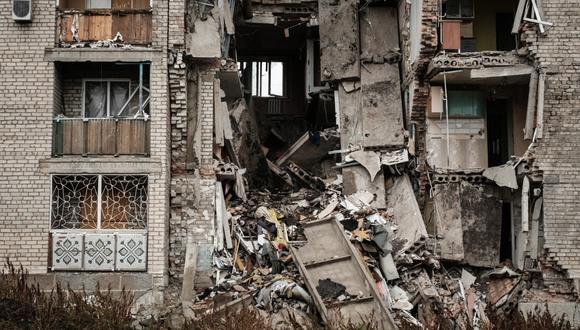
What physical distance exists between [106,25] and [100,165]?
3.37m

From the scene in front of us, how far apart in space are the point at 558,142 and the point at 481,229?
2.81 meters

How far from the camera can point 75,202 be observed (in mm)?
17359

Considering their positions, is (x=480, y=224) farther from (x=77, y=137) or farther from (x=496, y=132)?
(x=77, y=137)

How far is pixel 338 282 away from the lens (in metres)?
16.0

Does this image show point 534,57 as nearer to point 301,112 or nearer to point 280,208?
point 280,208

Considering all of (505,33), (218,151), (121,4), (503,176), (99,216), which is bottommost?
(99,216)

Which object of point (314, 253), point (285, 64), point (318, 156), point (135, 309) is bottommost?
point (135, 309)

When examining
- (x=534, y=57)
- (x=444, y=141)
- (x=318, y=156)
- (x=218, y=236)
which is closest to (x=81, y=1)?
(x=218, y=236)

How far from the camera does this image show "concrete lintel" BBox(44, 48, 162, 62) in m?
17.2

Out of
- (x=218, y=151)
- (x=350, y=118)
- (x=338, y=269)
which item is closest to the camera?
(x=338, y=269)

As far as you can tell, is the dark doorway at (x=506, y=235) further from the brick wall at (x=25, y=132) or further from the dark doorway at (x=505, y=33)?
the brick wall at (x=25, y=132)

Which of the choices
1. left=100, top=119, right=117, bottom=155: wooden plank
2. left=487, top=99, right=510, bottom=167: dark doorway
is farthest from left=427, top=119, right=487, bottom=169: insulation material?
left=100, top=119, right=117, bottom=155: wooden plank

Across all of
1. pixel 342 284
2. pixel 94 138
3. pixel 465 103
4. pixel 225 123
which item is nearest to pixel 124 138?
pixel 94 138

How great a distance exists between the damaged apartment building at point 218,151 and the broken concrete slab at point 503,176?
0.03 meters
